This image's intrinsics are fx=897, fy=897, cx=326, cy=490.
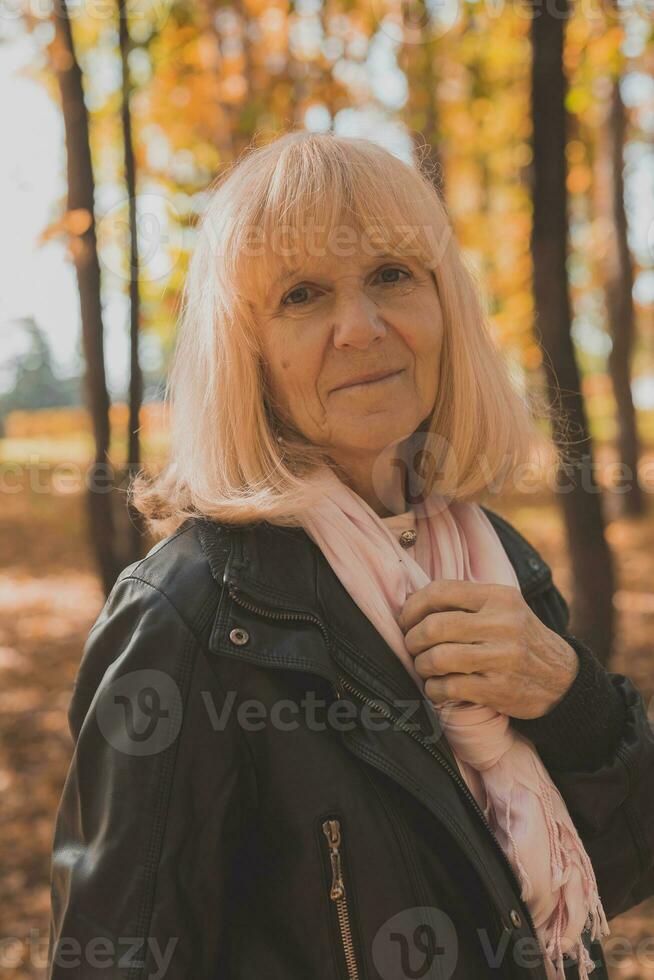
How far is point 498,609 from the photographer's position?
1637mm

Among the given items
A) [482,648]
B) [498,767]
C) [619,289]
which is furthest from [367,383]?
[619,289]

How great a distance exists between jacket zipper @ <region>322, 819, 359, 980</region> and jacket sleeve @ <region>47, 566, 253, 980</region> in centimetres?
15

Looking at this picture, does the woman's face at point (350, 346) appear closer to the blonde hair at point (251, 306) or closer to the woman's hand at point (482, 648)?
the blonde hair at point (251, 306)

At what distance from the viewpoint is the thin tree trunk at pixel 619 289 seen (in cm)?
1022

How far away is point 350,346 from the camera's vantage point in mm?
1663

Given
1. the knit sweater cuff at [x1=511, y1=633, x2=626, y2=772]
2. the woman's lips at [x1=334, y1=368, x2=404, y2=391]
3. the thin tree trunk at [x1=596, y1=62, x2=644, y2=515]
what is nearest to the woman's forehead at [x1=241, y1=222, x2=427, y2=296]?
the woman's lips at [x1=334, y1=368, x2=404, y2=391]

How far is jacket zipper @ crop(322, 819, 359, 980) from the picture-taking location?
1388 mm

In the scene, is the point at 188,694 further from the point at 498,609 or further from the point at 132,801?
the point at 498,609

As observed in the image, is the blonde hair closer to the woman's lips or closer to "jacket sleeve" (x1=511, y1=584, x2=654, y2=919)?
the woman's lips

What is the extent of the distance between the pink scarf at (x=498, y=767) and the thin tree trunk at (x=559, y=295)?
2.52 metres

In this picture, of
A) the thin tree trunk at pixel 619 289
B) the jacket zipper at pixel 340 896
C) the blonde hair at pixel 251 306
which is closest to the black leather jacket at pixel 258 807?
the jacket zipper at pixel 340 896

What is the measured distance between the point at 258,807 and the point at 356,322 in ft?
2.79

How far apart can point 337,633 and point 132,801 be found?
421mm

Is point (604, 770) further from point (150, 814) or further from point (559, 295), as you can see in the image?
point (559, 295)
